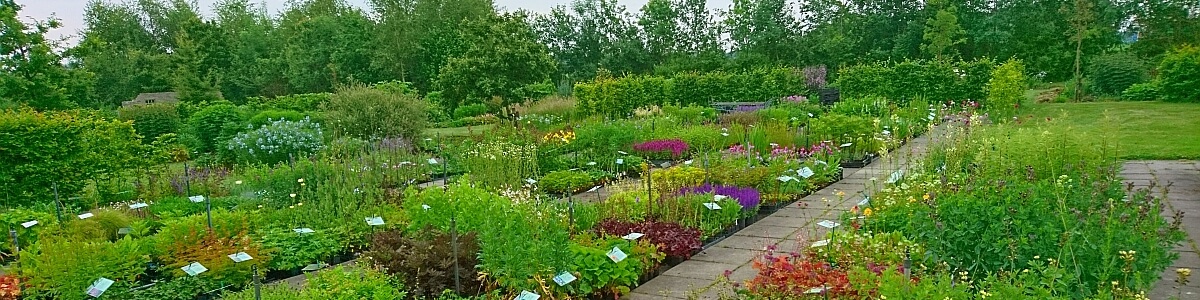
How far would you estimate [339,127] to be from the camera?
456 inches

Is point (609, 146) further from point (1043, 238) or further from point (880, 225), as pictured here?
point (1043, 238)

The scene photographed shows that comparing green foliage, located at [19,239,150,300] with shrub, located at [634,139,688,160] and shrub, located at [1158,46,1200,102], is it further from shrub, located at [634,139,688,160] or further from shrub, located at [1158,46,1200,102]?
shrub, located at [1158,46,1200,102]

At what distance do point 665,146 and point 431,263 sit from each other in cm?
558

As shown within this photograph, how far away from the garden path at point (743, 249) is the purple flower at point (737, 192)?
0.56 feet

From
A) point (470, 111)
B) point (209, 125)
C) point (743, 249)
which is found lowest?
point (743, 249)

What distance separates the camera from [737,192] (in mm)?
5836

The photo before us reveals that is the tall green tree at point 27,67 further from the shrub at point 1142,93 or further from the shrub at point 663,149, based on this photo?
the shrub at point 1142,93

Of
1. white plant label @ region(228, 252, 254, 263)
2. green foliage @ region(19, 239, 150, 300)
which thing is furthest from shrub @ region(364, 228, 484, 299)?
green foliage @ region(19, 239, 150, 300)

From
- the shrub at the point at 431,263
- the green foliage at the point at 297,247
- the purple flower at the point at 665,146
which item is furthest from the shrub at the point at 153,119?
the shrub at the point at 431,263

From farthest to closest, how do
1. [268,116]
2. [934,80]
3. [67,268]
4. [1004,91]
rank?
[934,80] < [268,116] < [1004,91] < [67,268]

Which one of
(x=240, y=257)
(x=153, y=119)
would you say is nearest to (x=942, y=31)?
(x=153, y=119)

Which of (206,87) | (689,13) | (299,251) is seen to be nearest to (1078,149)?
(299,251)

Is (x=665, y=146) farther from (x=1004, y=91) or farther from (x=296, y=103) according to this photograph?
(x=296, y=103)

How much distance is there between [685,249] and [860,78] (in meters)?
11.9
